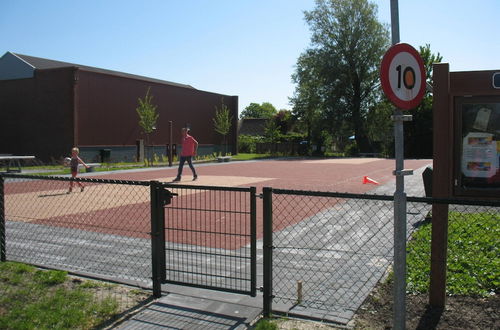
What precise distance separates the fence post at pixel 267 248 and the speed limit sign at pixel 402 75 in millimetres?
1563

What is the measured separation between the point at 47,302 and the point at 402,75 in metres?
3.85

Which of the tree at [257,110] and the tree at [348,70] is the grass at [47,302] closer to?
the tree at [348,70]

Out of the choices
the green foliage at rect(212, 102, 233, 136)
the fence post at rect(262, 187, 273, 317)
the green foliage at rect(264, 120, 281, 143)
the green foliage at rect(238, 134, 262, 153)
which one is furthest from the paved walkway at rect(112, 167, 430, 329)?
the green foliage at rect(238, 134, 262, 153)

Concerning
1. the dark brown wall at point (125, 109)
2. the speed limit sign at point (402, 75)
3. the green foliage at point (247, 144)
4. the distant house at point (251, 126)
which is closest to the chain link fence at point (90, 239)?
the speed limit sign at point (402, 75)

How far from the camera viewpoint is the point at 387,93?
3158 millimetres

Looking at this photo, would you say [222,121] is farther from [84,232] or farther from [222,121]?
[84,232]

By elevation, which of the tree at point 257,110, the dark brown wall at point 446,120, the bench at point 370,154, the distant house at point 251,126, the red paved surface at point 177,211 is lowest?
the red paved surface at point 177,211

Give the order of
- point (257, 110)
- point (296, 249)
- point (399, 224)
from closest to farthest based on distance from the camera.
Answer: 1. point (399, 224)
2. point (296, 249)
3. point (257, 110)

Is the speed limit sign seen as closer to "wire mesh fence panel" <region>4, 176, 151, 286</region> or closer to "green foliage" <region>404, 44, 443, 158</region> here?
"wire mesh fence panel" <region>4, 176, 151, 286</region>

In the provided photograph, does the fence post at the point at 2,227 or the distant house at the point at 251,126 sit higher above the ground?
the distant house at the point at 251,126

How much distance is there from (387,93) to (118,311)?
3116 mm

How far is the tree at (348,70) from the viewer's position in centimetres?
4647

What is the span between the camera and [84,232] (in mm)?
7891

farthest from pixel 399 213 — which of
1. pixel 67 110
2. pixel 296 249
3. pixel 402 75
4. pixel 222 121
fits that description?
pixel 222 121
